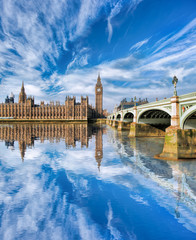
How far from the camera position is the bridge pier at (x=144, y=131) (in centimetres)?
3403

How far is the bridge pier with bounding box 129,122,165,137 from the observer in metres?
34.0

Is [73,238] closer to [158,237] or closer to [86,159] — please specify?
[158,237]

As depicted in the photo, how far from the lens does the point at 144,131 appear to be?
1355 inches

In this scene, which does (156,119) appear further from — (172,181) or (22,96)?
(22,96)

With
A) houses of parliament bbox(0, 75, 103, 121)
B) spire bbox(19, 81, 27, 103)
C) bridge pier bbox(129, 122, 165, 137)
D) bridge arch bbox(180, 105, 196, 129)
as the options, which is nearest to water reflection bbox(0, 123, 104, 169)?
bridge pier bbox(129, 122, 165, 137)

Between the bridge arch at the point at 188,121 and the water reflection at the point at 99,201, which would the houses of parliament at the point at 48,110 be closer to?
the bridge arch at the point at 188,121

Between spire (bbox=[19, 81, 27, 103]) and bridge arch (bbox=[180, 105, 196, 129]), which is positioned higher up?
spire (bbox=[19, 81, 27, 103])

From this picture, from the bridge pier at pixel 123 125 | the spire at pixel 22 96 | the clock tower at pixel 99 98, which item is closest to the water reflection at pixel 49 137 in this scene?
the bridge pier at pixel 123 125

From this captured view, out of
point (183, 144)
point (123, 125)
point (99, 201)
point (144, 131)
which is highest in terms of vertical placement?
point (123, 125)

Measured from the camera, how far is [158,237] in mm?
6141

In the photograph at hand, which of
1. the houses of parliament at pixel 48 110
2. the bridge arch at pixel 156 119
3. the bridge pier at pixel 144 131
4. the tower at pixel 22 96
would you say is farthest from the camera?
the tower at pixel 22 96

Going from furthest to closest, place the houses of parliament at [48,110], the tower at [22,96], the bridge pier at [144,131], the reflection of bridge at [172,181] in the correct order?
the tower at [22,96]
the houses of parliament at [48,110]
the bridge pier at [144,131]
the reflection of bridge at [172,181]

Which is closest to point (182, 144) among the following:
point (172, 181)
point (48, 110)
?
point (172, 181)

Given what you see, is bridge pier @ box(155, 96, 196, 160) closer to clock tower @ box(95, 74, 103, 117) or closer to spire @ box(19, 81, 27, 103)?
spire @ box(19, 81, 27, 103)
